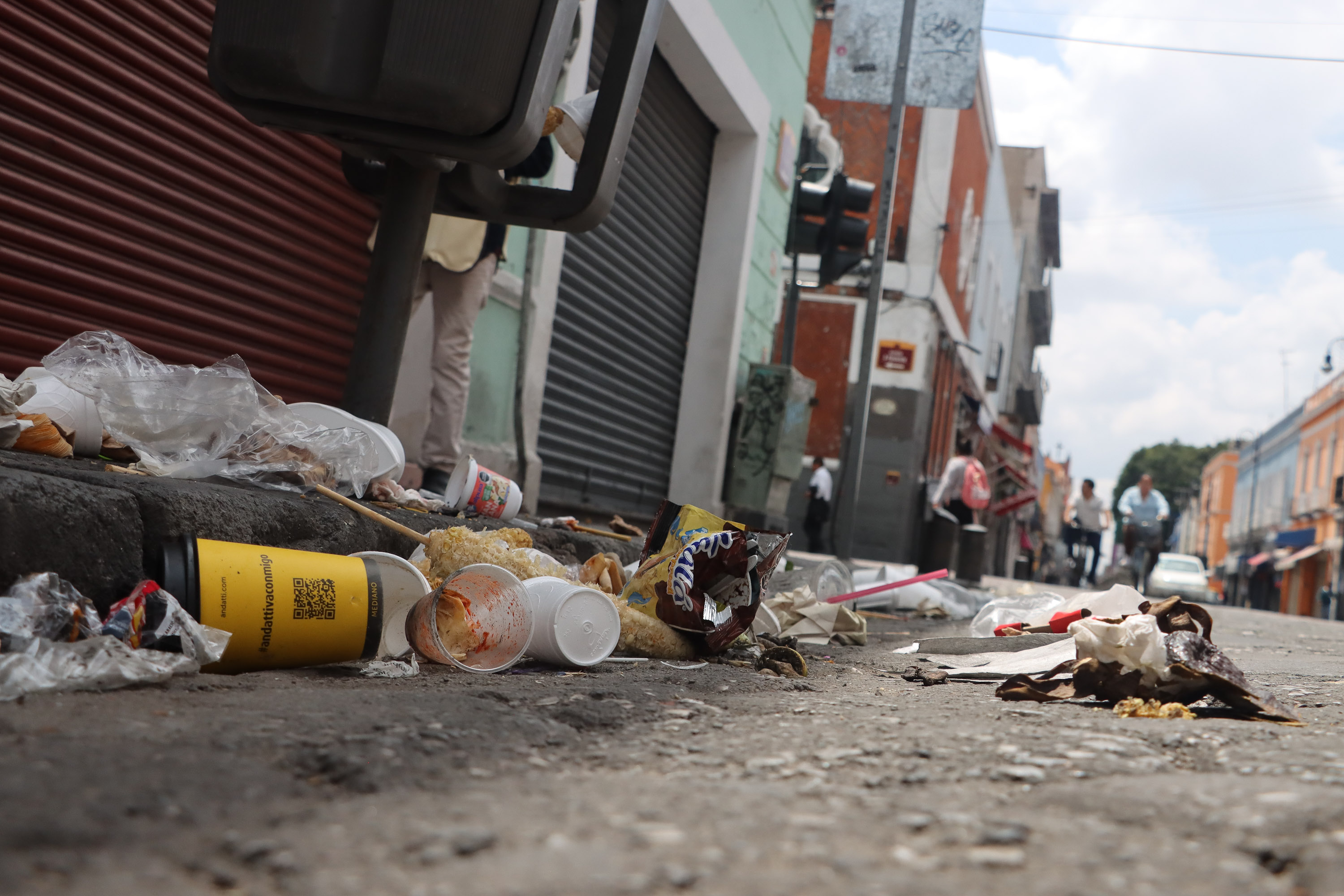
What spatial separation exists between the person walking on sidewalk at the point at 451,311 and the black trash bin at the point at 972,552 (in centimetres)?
595

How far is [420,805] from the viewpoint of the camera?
4.32ft

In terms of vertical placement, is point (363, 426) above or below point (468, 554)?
above

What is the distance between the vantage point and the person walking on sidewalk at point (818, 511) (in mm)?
15062

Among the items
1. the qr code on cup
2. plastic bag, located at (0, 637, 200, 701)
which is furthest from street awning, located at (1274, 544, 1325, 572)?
plastic bag, located at (0, 637, 200, 701)

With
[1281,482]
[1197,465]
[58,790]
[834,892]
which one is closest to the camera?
[834,892]

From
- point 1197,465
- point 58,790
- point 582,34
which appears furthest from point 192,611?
point 1197,465

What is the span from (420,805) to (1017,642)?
Result: 8.51ft

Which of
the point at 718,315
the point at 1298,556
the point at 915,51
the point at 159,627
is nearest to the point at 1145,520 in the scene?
the point at 718,315

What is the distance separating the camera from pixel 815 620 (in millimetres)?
3932

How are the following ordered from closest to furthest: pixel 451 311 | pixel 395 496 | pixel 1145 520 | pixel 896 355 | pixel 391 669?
pixel 391 669, pixel 395 496, pixel 451 311, pixel 1145 520, pixel 896 355

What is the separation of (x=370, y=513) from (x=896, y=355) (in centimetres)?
1472

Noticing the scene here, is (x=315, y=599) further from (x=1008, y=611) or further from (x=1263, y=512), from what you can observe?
(x=1263, y=512)

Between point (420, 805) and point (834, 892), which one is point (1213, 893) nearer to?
point (834, 892)

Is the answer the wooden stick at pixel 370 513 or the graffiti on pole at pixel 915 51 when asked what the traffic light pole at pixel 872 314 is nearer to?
the graffiti on pole at pixel 915 51
